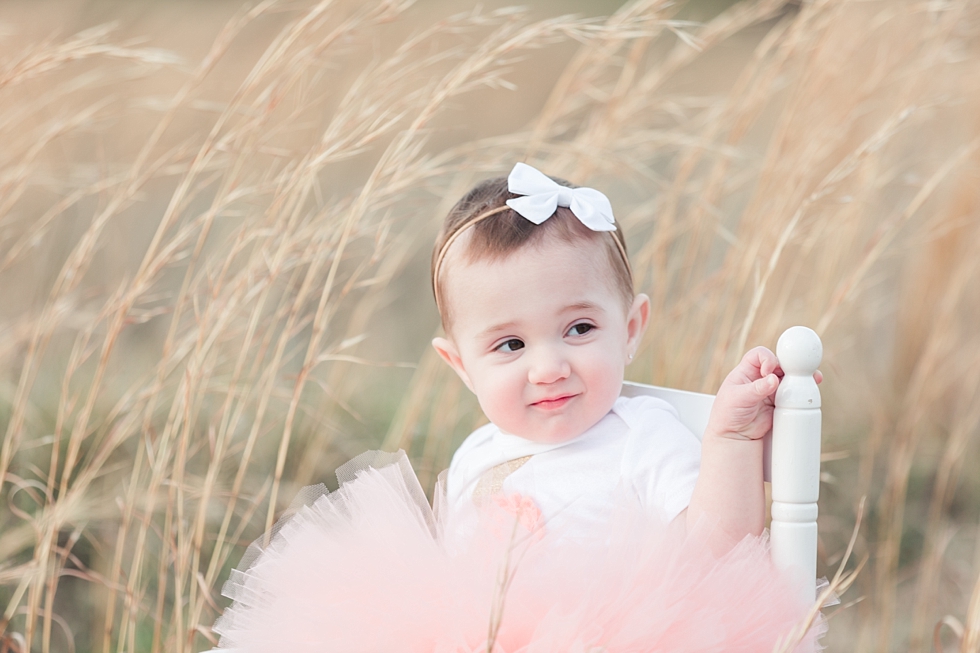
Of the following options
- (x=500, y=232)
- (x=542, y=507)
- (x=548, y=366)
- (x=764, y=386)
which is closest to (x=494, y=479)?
(x=542, y=507)

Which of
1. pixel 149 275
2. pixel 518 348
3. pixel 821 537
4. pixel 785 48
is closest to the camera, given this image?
pixel 518 348

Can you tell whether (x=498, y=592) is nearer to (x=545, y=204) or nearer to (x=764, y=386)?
(x=764, y=386)

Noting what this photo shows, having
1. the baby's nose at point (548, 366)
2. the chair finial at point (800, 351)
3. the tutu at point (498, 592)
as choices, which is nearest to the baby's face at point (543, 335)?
the baby's nose at point (548, 366)

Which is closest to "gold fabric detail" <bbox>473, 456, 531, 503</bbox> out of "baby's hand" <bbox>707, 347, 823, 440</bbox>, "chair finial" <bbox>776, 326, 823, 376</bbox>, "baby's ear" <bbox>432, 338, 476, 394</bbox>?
"baby's ear" <bbox>432, 338, 476, 394</bbox>

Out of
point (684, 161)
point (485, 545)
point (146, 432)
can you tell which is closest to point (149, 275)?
point (146, 432)

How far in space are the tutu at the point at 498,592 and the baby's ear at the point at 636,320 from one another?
34cm

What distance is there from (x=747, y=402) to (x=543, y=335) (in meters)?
0.29

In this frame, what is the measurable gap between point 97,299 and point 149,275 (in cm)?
236

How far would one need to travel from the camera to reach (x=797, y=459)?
101 centimetres

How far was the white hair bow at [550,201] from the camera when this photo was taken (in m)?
1.24

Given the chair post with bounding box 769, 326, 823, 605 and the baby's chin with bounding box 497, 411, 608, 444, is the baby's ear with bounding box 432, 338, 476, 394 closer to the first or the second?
the baby's chin with bounding box 497, 411, 608, 444

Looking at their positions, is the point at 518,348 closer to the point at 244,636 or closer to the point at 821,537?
the point at 244,636

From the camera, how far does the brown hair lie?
123cm

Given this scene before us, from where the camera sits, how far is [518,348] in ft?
4.15
